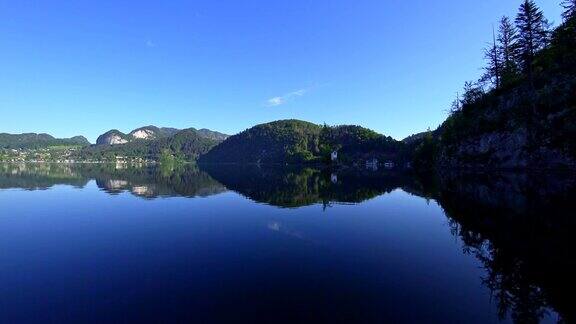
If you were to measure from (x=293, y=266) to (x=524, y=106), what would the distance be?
283 feet

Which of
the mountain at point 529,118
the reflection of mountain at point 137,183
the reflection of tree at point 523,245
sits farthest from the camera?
the mountain at point 529,118

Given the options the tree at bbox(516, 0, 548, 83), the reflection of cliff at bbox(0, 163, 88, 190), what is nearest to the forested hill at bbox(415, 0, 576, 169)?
the tree at bbox(516, 0, 548, 83)

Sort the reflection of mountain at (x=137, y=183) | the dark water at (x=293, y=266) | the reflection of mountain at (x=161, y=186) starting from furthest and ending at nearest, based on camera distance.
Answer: the reflection of mountain at (x=137, y=183)
the reflection of mountain at (x=161, y=186)
the dark water at (x=293, y=266)

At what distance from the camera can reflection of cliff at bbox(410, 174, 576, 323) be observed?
1327 centimetres

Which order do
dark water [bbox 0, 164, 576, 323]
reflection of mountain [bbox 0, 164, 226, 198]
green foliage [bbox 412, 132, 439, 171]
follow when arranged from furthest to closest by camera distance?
green foliage [bbox 412, 132, 439, 171] < reflection of mountain [bbox 0, 164, 226, 198] < dark water [bbox 0, 164, 576, 323]

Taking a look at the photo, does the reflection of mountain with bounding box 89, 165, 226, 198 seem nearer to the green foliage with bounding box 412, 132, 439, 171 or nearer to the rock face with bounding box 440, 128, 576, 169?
the rock face with bounding box 440, 128, 576, 169

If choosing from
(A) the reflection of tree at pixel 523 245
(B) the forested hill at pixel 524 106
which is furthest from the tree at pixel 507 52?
(A) the reflection of tree at pixel 523 245

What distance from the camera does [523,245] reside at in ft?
68.1

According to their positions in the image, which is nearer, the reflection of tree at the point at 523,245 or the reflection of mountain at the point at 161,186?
the reflection of tree at the point at 523,245

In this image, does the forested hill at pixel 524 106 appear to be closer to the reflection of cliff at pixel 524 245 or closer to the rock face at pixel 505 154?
the rock face at pixel 505 154

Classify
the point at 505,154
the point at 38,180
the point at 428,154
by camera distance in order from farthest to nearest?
the point at 428,154 → the point at 38,180 → the point at 505,154

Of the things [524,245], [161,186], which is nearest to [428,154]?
[161,186]

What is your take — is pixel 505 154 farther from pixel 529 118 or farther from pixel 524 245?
pixel 524 245

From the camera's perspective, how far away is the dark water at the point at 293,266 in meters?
12.6
